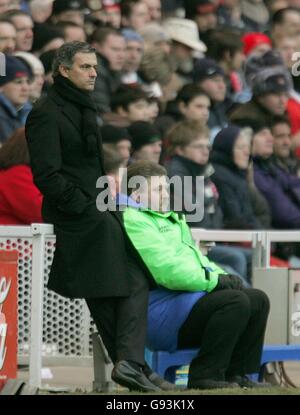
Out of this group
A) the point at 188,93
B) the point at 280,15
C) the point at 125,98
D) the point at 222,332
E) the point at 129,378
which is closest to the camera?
the point at 129,378

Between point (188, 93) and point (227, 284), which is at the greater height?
point (188, 93)

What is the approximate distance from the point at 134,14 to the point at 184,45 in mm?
586

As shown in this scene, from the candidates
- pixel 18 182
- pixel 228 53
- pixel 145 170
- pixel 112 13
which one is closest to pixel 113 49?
pixel 112 13

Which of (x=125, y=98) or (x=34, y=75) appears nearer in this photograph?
(x=34, y=75)

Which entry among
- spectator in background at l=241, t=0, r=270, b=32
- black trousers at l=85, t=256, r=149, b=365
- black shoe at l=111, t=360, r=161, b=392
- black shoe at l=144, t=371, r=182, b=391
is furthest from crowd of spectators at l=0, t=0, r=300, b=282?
black shoe at l=111, t=360, r=161, b=392

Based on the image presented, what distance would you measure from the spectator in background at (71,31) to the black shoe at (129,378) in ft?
17.6

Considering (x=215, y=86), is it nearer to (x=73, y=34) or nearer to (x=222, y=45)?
(x=222, y=45)

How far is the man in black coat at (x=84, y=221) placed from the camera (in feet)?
31.3

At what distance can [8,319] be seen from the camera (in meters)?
9.77

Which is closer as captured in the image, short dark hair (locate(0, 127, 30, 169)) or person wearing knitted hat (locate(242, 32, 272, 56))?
short dark hair (locate(0, 127, 30, 169))

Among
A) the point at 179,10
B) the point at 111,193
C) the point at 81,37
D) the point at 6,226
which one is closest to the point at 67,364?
the point at 6,226

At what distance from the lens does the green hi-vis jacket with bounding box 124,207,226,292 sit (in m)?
9.69

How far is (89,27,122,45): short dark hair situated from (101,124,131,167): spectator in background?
1.96 meters

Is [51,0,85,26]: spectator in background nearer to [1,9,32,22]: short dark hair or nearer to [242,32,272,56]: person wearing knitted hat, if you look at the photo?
[1,9,32,22]: short dark hair
